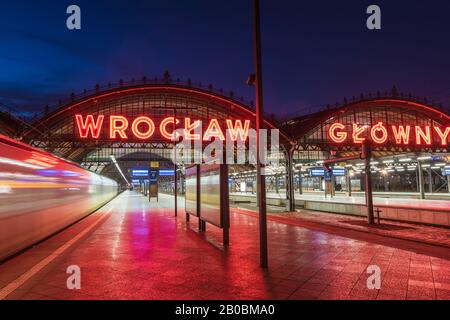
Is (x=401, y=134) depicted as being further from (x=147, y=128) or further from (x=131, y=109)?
(x=131, y=109)

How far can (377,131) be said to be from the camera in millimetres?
28375

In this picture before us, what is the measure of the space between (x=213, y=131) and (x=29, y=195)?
622 inches

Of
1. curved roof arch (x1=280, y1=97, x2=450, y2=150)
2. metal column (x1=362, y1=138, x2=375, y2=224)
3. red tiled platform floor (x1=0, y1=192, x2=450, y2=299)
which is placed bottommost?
red tiled platform floor (x1=0, y1=192, x2=450, y2=299)

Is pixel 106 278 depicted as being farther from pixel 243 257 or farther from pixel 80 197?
pixel 80 197

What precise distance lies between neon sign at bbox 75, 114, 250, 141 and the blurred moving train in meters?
7.65

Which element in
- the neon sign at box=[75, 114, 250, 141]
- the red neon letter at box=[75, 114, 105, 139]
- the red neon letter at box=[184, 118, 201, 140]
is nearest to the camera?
the red neon letter at box=[75, 114, 105, 139]

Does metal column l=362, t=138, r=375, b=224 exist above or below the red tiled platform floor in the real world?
above

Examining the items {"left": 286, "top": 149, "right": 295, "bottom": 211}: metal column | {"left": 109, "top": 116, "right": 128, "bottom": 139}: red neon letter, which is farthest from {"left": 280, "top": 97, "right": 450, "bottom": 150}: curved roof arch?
{"left": 109, "top": 116, "right": 128, "bottom": 139}: red neon letter

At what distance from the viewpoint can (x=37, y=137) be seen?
2517 cm

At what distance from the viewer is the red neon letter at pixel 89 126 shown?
72.0ft

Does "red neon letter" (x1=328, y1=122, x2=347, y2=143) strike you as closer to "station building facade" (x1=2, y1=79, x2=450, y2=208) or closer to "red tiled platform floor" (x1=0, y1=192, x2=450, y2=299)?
"station building facade" (x1=2, y1=79, x2=450, y2=208)

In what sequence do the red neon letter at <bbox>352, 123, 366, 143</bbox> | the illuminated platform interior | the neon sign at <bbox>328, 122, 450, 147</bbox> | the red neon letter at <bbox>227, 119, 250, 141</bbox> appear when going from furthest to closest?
the neon sign at <bbox>328, 122, 450, 147</bbox> → the red neon letter at <bbox>352, 123, 366, 143</bbox> → the red neon letter at <bbox>227, 119, 250, 141</bbox> → the illuminated platform interior

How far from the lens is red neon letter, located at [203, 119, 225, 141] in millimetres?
23997
